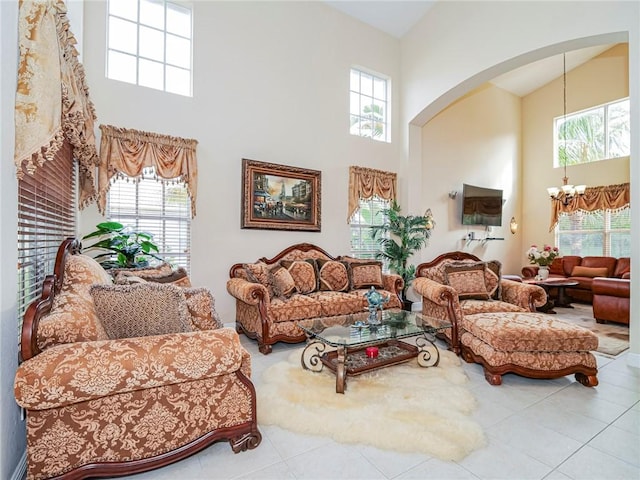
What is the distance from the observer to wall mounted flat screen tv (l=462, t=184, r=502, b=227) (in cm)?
673

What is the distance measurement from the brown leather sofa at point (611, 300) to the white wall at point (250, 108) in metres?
3.77

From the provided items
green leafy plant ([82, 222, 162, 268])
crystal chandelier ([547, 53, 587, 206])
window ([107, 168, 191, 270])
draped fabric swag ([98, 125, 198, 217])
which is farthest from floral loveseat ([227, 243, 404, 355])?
crystal chandelier ([547, 53, 587, 206])

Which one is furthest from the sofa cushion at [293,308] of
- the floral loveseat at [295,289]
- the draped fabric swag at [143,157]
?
the draped fabric swag at [143,157]

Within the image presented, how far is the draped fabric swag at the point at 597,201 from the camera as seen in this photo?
663 cm

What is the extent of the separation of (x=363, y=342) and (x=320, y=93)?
407cm

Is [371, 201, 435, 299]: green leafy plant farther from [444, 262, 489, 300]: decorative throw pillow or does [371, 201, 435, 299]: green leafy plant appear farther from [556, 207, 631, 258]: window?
[556, 207, 631, 258]: window

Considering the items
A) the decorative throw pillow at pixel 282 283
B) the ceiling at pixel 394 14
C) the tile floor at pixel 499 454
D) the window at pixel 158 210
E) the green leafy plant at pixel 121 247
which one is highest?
the ceiling at pixel 394 14

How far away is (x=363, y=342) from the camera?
2.62 m

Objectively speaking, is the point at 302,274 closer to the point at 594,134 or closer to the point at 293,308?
the point at 293,308

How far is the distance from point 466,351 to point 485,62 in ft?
12.7

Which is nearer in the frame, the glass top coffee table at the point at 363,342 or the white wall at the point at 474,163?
the glass top coffee table at the point at 363,342

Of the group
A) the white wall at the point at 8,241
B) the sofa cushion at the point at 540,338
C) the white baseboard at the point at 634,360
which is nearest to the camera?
the white wall at the point at 8,241

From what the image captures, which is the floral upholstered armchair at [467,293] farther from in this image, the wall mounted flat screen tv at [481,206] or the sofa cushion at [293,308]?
the wall mounted flat screen tv at [481,206]

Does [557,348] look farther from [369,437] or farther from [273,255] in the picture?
[273,255]
